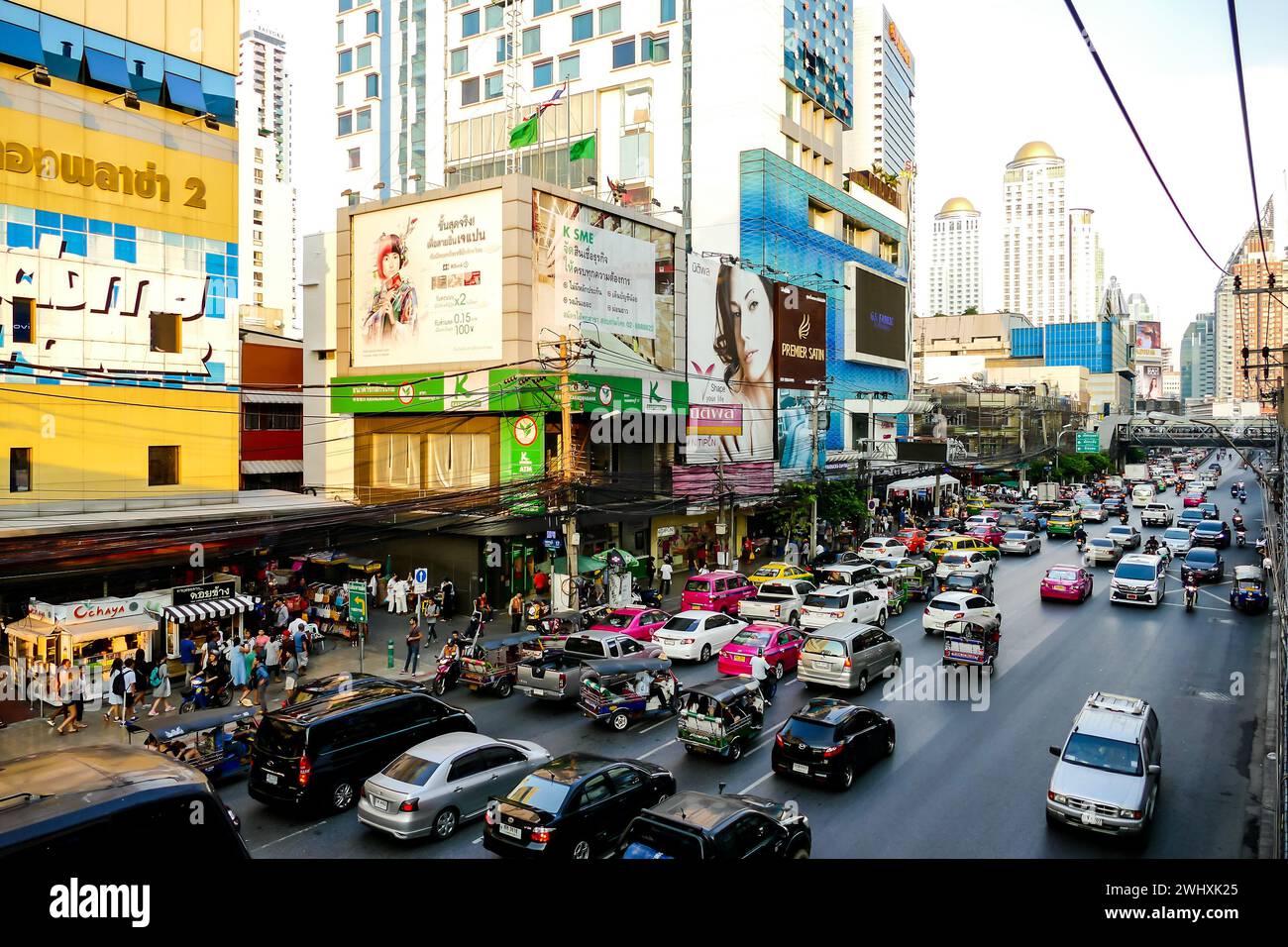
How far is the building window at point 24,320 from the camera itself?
25609 mm

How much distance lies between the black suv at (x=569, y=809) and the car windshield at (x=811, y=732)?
3333mm

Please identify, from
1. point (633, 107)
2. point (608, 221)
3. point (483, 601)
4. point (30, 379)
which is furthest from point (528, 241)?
point (633, 107)

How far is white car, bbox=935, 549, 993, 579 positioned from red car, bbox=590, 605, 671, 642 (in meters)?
13.6

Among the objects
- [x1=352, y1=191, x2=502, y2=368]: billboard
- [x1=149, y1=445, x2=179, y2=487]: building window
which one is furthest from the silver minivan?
[x1=149, y1=445, x2=179, y2=487]: building window

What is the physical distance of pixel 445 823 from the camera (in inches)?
525

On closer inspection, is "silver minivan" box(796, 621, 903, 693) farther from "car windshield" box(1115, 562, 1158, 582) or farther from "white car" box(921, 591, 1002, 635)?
"car windshield" box(1115, 562, 1158, 582)

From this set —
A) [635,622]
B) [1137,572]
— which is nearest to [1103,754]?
[635,622]

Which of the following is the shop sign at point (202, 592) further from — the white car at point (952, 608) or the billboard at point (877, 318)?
the billboard at point (877, 318)

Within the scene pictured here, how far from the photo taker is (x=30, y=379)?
25.9 meters

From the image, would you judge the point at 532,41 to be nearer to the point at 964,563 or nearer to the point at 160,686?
the point at 964,563

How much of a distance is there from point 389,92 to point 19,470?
185 feet

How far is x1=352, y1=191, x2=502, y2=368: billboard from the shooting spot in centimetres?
3478

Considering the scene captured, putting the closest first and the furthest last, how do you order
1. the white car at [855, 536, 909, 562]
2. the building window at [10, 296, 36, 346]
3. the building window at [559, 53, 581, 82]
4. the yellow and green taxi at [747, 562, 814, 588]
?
the building window at [10, 296, 36, 346], the yellow and green taxi at [747, 562, 814, 588], the white car at [855, 536, 909, 562], the building window at [559, 53, 581, 82]
